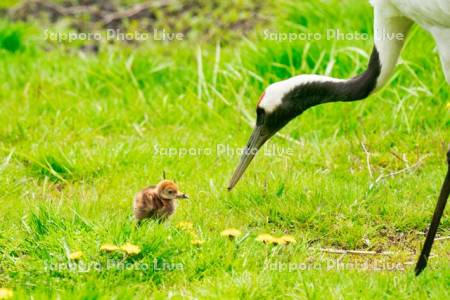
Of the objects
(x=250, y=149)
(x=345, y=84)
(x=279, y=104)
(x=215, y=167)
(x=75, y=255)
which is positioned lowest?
(x=215, y=167)

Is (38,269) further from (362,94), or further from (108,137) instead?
(108,137)

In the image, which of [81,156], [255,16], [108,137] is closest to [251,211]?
[81,156]

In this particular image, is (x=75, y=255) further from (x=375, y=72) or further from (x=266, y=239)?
(x=375, y=72)

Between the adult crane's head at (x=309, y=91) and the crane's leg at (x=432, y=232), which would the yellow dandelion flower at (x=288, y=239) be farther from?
the adult crane's head at (x=309, y=91)

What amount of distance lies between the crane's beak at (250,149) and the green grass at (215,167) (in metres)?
0.09

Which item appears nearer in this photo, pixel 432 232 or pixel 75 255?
pixel 75 255

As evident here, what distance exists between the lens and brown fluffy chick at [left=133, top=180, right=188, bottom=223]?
457 centimetres

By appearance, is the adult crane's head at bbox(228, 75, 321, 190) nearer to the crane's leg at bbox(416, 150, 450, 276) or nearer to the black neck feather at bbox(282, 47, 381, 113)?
the black neck feather at bbox(282, 47, 381, 113)

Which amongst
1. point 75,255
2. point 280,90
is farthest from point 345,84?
point 75,255

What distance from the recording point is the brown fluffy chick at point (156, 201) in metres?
4.57

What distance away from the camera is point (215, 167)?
5.66 m

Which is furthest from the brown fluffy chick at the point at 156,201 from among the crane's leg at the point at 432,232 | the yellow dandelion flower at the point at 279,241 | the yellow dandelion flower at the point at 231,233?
the crane's leg at the point at 432,232

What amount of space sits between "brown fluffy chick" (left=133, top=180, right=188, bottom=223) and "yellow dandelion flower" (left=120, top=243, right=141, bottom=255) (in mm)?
517

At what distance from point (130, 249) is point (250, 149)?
1.28 meters
